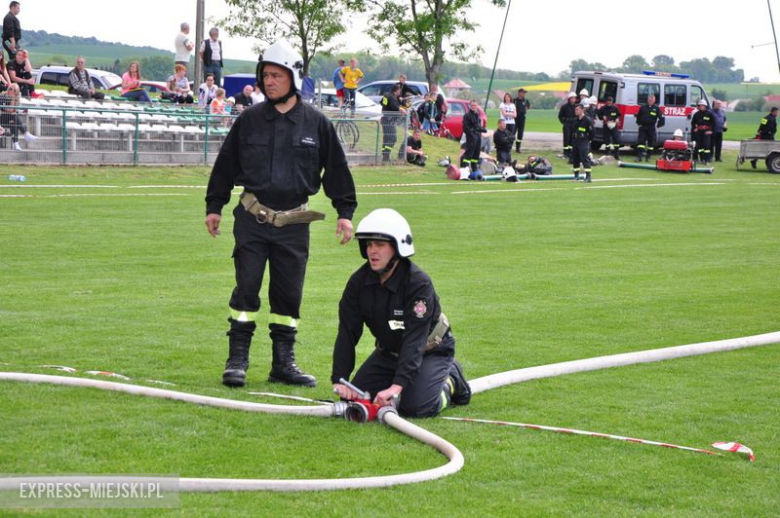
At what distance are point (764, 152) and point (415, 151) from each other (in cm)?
1227

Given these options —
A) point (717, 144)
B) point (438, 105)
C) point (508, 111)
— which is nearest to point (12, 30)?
point (508, 111)

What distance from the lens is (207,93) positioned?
28.7 metres

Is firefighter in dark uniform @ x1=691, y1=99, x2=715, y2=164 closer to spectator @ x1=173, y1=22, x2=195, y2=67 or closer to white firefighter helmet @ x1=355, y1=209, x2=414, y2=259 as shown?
spectator @ x1=173, y1=22, x2=195, y2=67

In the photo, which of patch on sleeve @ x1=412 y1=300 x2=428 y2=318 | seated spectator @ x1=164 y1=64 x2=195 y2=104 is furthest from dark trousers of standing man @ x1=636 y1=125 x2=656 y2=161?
patch on sleeve @ x1=412 y1=300 x2=428 y2=318

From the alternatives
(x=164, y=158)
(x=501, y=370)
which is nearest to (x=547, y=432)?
(x=501, y=370)

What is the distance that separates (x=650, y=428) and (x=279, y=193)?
2740 mm

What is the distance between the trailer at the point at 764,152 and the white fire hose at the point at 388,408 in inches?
1093

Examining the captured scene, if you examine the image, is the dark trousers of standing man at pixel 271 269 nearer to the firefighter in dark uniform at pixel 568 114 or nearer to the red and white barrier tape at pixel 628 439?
the red and white barrier tape at pixel 628 439

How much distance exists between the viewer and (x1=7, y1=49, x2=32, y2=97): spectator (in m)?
25.1

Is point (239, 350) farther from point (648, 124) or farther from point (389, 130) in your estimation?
point (648, 124)

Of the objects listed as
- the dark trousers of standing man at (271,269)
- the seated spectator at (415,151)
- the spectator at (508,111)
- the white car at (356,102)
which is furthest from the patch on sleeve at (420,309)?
the spectator at (508,111)

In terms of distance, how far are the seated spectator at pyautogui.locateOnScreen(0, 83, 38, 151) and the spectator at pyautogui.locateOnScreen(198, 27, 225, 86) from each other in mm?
6748

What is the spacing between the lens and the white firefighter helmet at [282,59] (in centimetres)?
733

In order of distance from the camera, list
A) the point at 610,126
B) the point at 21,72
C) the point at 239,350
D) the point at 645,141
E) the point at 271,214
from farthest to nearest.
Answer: the point at 645,141 → the point at 610,126 → the point at 21,72 → the point at 239,350 → the point at 271,214
